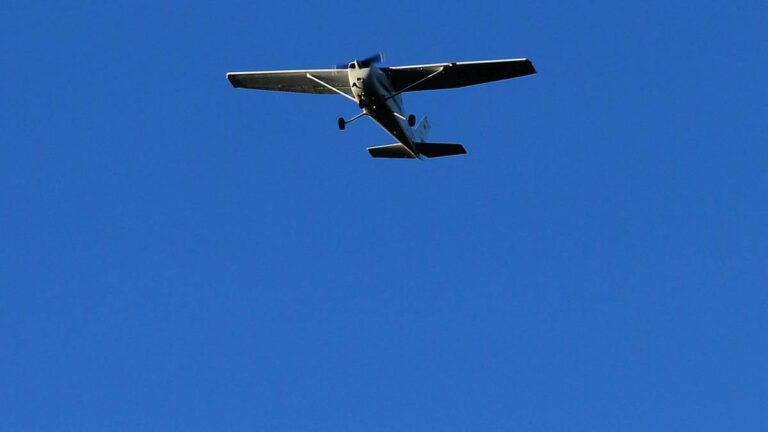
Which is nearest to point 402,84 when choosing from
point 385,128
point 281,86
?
point 385,128

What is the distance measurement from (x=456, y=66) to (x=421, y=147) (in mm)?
4125

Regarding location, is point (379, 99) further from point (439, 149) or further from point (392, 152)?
point (392, 152)

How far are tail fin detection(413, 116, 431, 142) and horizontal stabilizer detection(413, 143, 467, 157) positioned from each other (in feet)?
1.30

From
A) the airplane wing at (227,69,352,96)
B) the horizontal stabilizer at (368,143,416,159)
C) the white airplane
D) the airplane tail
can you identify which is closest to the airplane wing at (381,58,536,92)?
the white airplane

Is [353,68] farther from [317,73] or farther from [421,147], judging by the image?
[421,147]

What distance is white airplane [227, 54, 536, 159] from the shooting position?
37.1 metres

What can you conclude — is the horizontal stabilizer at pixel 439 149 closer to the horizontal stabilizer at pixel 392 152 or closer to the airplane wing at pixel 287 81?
the horizontal stabilizer at pixel 392 152

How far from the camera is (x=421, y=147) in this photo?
41.3 meters

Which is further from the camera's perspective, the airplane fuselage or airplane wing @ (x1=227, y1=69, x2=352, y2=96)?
airplane wing @ (x1=227, y1=69, x2=352, y2=96)

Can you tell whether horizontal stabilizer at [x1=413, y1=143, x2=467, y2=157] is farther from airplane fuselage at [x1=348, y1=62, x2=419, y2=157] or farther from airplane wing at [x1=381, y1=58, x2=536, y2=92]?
airplane wing at [x1=381, y1=58, x2=536, y2=92]

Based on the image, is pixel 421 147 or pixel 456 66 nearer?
pixel 456 66

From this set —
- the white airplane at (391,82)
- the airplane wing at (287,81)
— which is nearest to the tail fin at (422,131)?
the white airplane at (391,82)

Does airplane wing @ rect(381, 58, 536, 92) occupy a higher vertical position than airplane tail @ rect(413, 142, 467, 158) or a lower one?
higher

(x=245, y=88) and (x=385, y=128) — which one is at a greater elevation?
(x=245, y=88)
